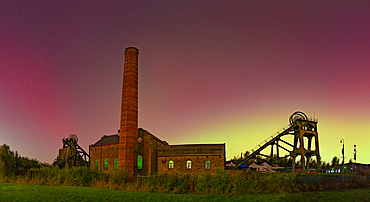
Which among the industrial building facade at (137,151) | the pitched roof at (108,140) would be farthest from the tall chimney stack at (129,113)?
the pitched roof at (108,140)

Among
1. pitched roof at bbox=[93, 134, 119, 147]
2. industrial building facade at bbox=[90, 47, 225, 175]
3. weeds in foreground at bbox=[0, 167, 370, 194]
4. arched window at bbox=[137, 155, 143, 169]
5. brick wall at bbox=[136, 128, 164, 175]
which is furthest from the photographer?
pitched roof at bbox=[93, 134, 119, 147]

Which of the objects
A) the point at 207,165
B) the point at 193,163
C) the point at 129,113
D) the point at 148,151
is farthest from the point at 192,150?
the point at 129,113

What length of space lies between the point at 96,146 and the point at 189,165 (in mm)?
17038

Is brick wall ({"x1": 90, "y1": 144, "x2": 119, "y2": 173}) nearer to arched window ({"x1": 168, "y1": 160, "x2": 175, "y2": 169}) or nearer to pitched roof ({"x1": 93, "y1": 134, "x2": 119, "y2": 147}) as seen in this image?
pitched roof ({"x1": 93, "y1": 134, "x2": 119, "y2": 147})

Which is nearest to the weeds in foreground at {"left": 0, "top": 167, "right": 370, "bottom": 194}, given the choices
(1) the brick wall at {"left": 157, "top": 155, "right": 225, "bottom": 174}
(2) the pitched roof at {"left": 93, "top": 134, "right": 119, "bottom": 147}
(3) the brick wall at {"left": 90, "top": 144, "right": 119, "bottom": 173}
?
(1) the brick wall at {"left": 157, "top": 155, "right": 225, "bottom": 174}

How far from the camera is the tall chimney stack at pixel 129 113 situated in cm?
3259

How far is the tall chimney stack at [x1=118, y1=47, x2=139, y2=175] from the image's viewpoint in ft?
107

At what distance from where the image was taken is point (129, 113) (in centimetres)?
3366

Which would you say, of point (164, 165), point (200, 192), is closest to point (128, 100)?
point (164, 165)

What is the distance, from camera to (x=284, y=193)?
1889 centimetres

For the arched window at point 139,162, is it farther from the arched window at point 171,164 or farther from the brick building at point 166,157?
the arched window at point 171,164

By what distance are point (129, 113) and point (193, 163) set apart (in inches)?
441

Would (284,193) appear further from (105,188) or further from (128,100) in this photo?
(128,100)

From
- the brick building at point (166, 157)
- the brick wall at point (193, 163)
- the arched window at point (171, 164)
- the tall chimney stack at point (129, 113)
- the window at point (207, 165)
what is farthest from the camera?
the arched window at point (171, 164)
